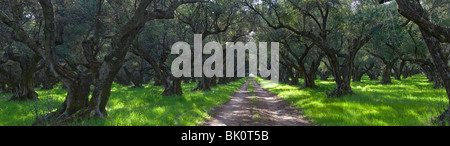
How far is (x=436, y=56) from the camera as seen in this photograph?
297 inches

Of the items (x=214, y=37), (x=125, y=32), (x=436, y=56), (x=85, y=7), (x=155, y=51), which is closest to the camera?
(x=436, y=56)

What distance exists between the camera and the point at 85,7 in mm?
13859

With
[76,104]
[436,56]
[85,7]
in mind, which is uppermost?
[85,7]

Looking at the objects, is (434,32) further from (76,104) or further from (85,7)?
(85,7)

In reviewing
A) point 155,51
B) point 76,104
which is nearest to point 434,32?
point 76,104

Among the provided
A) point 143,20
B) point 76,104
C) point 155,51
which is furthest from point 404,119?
point 155,51
